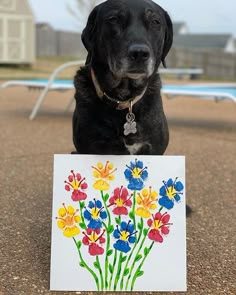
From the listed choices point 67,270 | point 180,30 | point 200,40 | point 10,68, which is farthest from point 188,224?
point 180,30

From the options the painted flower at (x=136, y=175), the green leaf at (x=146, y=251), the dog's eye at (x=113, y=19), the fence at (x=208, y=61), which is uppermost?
the dog's eye at (x=113, y=19)

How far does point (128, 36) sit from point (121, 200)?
0.81 metres

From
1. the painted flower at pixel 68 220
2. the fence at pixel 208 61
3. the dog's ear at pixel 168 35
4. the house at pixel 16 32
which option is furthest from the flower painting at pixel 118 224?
the fence at pixel 208 61

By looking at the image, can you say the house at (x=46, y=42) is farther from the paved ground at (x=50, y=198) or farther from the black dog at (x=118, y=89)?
the black dog at (x=118, y=89)

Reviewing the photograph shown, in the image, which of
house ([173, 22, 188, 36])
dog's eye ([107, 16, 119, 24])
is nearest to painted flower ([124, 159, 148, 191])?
dog's eye ([107, 16, 119, 24])

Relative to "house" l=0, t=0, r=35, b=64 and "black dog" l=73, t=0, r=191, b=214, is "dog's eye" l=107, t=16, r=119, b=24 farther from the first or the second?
"house" l=0, t=0, r=35, b=64

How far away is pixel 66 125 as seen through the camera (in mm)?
7352

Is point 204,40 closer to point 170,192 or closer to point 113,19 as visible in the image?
point 113,19

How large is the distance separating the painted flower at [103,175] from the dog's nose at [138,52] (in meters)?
0.52

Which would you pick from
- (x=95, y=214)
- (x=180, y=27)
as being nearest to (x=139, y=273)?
(x=95, y=214)

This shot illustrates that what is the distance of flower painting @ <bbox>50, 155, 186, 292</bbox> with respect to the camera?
7.39ft

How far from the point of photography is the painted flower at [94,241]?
2254 mm

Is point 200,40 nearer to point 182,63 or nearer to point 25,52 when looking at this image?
point 182,63

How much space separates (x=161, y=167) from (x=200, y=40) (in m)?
55.4
